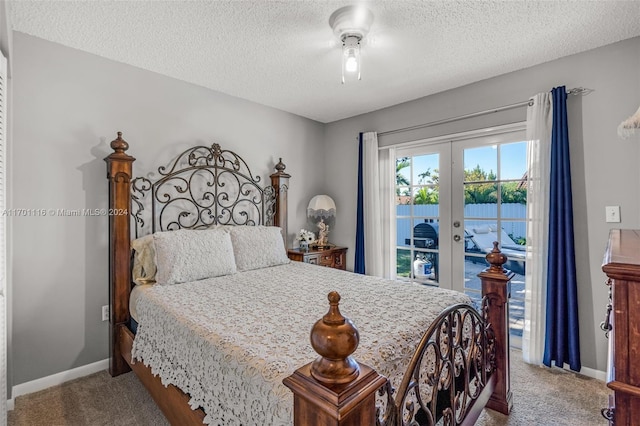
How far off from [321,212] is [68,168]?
2.59m

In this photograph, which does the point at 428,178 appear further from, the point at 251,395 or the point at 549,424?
the point at 251,395

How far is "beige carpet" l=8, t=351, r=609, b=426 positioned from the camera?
1852 millimetres

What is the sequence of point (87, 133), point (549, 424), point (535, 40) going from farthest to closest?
point (87, 133), point (535, 40), point (549, 424)

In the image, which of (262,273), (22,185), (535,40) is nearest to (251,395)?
(262,273)

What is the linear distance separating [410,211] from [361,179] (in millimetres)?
682

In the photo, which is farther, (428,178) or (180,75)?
(428,178)

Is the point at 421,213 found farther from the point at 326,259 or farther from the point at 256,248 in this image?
the point at 256,248

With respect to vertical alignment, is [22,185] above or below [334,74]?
below

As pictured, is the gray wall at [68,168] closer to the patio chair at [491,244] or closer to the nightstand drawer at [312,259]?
Result: the nightstand drawer at [312,259]

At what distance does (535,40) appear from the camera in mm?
2234

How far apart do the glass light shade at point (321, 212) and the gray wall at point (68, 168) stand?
164 cm

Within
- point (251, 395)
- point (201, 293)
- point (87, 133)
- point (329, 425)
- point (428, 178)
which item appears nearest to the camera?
point (329, 425)

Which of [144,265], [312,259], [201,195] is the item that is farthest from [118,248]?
[312,259]

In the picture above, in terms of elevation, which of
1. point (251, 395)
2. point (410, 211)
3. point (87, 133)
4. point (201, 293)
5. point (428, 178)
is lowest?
point (251, 395)
